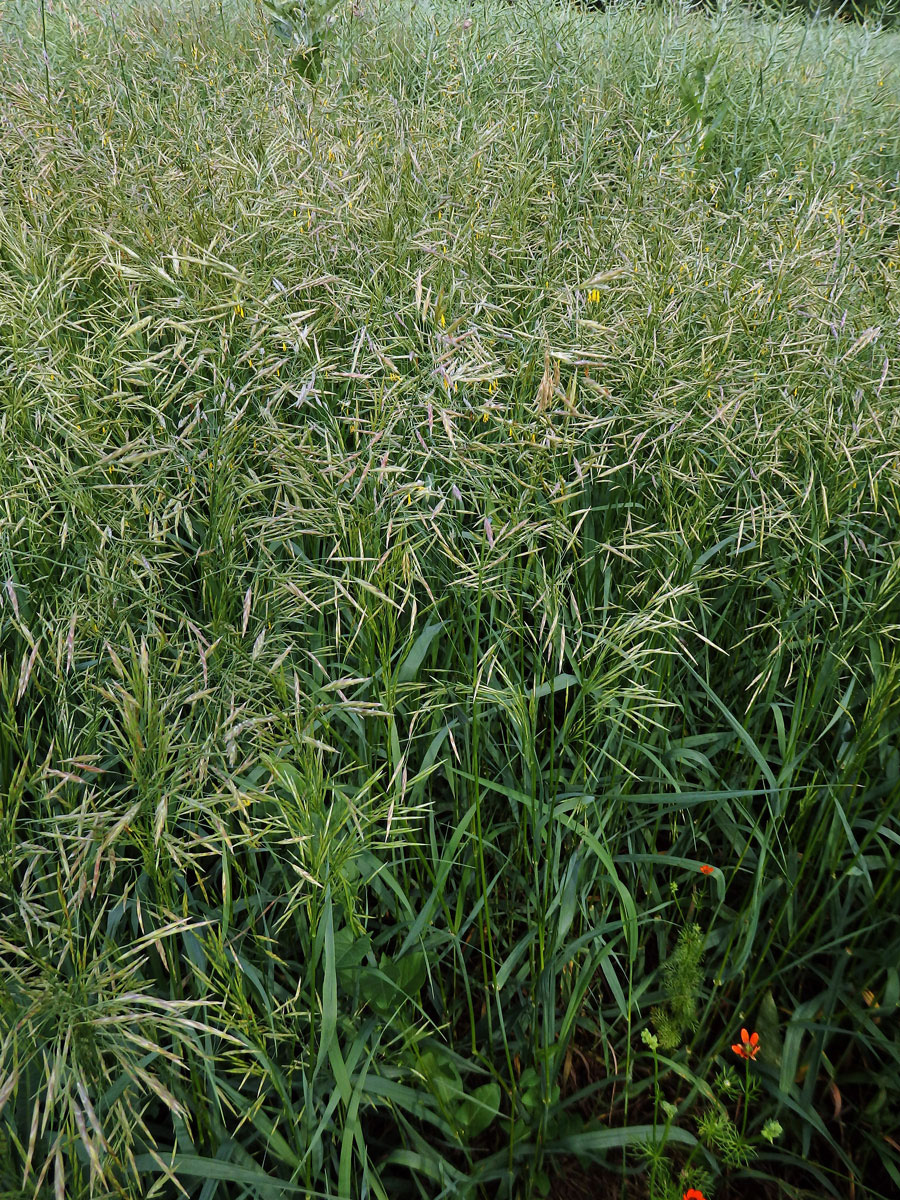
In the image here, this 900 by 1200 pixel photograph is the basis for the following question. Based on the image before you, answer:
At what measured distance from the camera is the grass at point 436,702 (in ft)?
3.29

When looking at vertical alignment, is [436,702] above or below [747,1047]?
above

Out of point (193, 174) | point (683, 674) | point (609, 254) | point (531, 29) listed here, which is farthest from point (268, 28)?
point (683, 674)

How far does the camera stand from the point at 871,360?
1516mm

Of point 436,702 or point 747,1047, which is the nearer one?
point 747,1047

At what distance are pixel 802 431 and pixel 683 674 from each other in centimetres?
44

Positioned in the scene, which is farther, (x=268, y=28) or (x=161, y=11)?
(x=161, y=11)

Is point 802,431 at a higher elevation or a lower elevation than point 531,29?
lower

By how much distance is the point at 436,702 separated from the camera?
1335 mm

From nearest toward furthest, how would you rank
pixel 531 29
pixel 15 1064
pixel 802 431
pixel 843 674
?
pixel 15 1064, pixel 802 431, pixel 843 674, pixel 531 29

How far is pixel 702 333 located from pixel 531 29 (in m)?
2.58

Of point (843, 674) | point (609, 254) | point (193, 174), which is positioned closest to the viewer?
point (843, 674)

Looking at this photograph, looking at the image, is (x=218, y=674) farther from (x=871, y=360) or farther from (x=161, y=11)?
(x=161, y=11)

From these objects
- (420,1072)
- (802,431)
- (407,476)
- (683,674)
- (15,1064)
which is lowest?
(420,1072)

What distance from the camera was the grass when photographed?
3.29 ft
